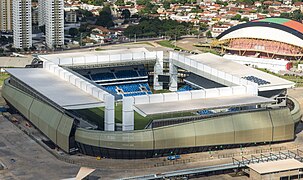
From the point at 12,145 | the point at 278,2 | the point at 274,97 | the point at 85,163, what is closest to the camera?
the point at 85,163

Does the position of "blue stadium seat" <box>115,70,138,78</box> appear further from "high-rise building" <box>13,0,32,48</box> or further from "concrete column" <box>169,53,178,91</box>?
"high-rise building" <box>13,0,32,48</box>

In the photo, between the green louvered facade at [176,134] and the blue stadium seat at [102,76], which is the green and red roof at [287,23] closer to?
the blue stadium seat at [102,76]

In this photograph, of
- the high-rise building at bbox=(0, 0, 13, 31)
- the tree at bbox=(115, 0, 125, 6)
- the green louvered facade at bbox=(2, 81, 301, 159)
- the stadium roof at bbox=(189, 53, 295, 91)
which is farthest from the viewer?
the tree at bbox=(115, 0, 125, 6)

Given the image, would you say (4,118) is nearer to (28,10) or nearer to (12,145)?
(12,145)

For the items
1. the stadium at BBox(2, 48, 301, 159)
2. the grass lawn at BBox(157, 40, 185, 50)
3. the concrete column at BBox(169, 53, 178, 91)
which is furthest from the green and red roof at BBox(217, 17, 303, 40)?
the stadium at BBox(2, 48, 301, 159)

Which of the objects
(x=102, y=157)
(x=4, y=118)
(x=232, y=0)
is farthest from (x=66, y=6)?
(x=102, y=157)

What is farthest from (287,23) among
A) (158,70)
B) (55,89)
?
(55,89)

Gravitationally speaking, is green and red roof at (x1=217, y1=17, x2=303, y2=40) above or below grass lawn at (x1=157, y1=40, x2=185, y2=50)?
above
